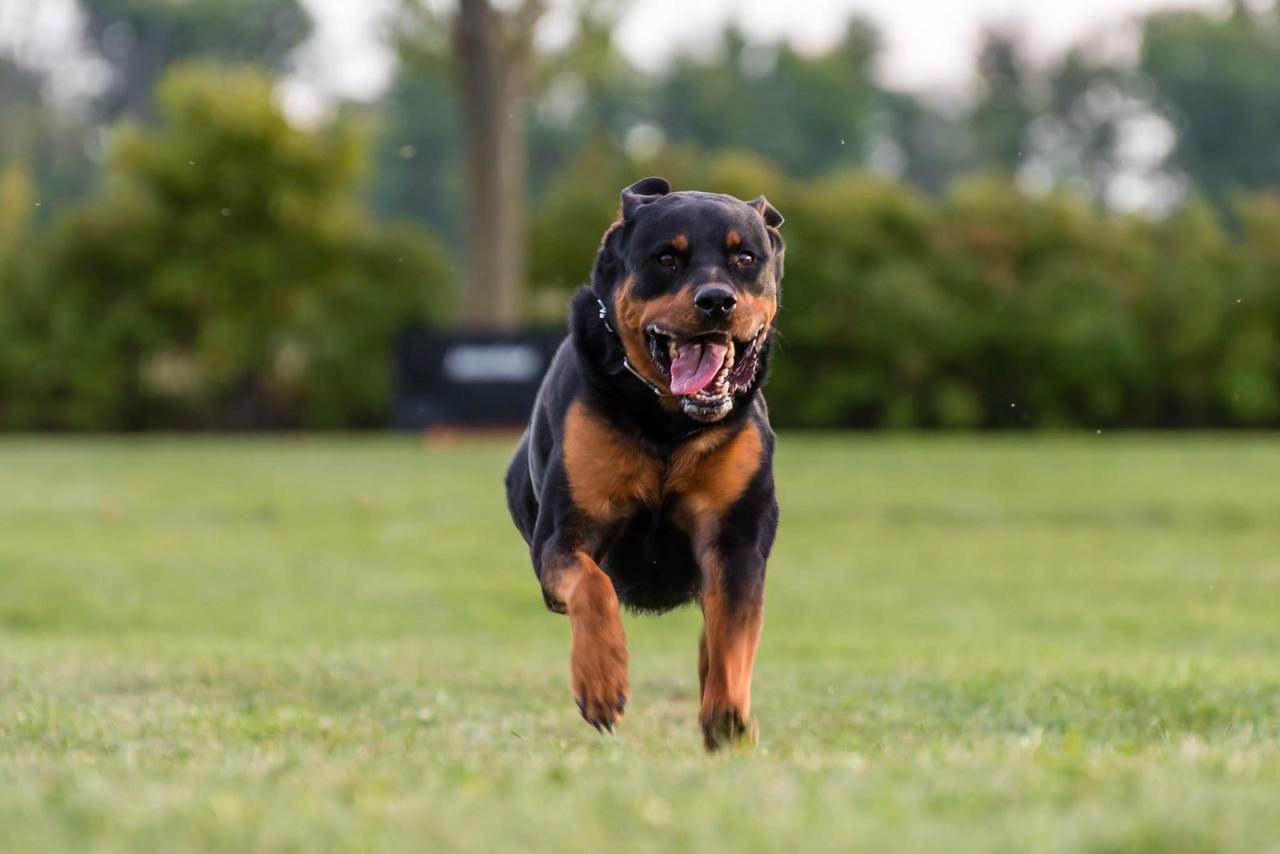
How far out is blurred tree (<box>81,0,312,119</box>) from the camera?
75.6 metres

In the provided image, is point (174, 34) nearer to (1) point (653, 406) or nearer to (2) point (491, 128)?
(2) point (491, 128)

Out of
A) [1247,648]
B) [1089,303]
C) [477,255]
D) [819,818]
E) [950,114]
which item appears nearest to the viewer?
[819,818]

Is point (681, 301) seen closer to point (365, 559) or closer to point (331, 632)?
point (331, 632)

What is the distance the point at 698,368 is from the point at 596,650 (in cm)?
84

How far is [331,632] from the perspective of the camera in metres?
13.4

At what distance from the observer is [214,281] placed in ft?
111

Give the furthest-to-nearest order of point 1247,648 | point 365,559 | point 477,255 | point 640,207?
point 477,255 → point 365,559 → point 1247,648 → point 640,207

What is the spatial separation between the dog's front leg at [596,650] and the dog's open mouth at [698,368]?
562mm

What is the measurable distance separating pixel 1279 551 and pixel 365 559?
30.1 ft

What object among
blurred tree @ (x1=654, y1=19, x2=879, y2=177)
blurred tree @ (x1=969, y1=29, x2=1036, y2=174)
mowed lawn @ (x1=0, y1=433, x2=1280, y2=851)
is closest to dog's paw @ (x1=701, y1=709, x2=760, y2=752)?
mowed lawn @ (x1=0, y1=433, x2=1280, y2=851)

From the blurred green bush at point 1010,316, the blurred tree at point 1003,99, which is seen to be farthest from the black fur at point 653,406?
the blurred tree at point 1003,99

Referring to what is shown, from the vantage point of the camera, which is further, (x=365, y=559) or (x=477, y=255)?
(x=477, y=255)

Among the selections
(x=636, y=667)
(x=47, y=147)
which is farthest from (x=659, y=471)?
(x=47, y=147)

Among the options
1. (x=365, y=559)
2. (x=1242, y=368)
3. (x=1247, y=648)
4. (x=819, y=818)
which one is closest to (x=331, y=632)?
(x=365, y=559)
